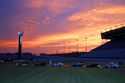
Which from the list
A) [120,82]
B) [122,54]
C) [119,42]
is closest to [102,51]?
[119,42]

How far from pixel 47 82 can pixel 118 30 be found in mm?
152333

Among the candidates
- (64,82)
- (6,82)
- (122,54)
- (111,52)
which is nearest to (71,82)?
(64,82)

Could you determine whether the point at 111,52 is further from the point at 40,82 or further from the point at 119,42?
the point at 40,82

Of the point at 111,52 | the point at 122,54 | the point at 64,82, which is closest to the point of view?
the point at 64,82

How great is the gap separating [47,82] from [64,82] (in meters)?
2.30

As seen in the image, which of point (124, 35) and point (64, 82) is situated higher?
point (124, 35)

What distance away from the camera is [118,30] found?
192375mm

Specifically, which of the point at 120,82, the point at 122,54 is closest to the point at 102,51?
the point at 122,54

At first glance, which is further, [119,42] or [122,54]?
[119,42]

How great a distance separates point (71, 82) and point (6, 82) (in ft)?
28.7

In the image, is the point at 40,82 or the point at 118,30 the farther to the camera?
the point at 118,30

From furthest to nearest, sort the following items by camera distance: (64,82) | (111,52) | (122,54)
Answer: (111,52)
(122,54)
(64,82)

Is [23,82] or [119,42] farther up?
[119,42]

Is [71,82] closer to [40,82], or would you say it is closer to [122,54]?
[40,82]
